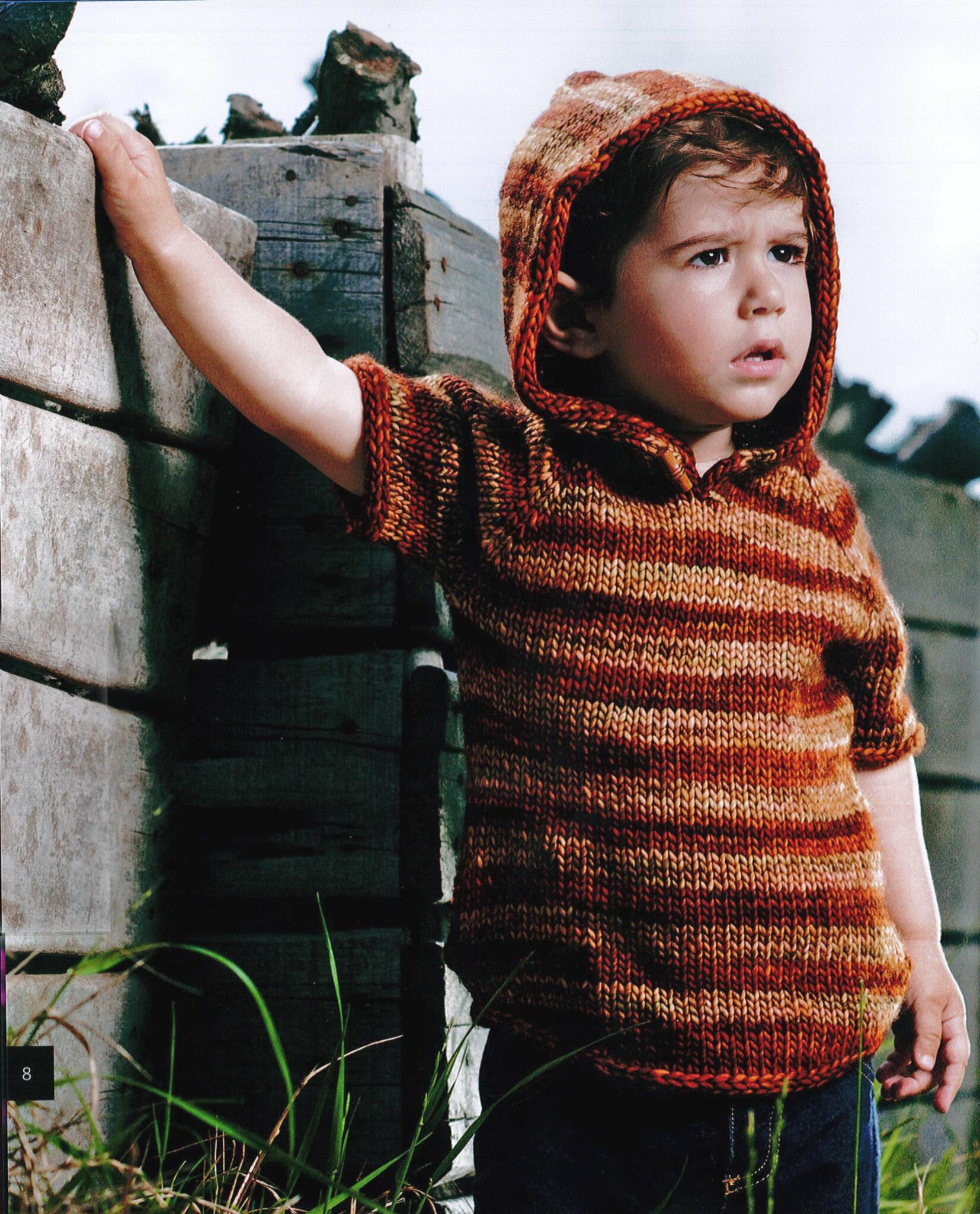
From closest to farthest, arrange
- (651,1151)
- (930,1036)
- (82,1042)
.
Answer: (82,1042), (651,1151), (930,1036)

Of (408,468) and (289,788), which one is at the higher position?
(408,468)

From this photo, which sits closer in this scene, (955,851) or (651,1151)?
(651,1151)

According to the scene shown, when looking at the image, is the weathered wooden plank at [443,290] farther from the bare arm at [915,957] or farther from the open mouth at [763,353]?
the bare arm at [915,957]

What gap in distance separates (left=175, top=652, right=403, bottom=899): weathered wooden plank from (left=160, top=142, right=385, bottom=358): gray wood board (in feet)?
1.20

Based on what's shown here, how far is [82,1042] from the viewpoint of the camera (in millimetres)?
872

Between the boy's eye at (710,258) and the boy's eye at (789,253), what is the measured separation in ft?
0.18

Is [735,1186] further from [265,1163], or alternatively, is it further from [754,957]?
[265,1163]

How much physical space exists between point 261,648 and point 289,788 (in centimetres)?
14

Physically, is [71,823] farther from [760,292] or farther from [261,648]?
[760,292]

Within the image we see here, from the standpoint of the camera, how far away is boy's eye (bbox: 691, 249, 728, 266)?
39.1 inches

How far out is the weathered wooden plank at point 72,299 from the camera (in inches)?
35.8

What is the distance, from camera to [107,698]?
3.33ft

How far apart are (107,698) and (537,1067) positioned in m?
0.47

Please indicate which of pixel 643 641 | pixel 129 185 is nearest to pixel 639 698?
pixel 643 641
